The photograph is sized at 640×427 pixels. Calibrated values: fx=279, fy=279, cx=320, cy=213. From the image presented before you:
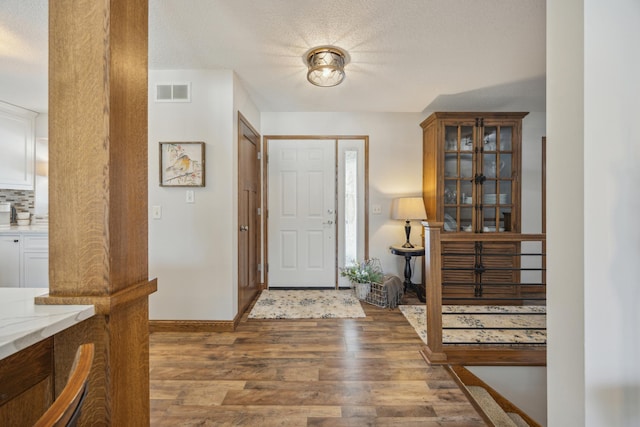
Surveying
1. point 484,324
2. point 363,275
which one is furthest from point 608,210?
point 363,275

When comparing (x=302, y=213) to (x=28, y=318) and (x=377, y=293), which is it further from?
(x=28, y=318)

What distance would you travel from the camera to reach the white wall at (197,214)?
2.48 metres

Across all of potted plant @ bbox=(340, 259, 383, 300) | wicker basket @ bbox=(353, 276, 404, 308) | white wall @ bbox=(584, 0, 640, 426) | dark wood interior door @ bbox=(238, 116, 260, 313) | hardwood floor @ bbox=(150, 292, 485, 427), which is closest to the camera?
white wall @ bbox=(584, 0, 640, 426)

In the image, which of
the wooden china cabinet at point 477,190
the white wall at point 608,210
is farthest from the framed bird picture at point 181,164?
the wooden china cabinet at point 477,190

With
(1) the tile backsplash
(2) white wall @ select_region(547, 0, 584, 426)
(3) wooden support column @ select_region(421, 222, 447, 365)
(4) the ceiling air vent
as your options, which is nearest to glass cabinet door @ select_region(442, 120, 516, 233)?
(3) wooden support column @ select_region(421, 222, 447, 365)

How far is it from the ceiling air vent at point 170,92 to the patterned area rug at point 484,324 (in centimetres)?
296

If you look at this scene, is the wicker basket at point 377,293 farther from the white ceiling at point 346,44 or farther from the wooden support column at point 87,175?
the wooden support column at point 87,175

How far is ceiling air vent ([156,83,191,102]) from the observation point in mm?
2482

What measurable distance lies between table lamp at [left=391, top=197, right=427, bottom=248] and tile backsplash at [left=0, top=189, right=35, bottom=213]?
4480mm

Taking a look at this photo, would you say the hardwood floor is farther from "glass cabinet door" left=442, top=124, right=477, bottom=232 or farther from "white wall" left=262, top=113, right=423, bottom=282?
"glass cabinet door" left=442, top=124, right=477, bottom=232

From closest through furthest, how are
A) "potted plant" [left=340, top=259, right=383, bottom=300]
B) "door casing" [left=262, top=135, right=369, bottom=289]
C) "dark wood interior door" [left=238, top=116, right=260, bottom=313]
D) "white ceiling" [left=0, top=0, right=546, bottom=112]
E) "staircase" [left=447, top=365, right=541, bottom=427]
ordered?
"white ceiling" [left=0, top=0, right=546, bottom=112] → "staircase" [left=447, top=365, right=541, bottom=427] → "dark wood interior door" [left=238, top=116, right=260, bottom=313] → "potted plant" [left=340, top=259, right=383, bottom=300] → "door casing" [left=262, top=135, right=369, bottom=289]

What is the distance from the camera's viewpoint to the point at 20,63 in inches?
92.9

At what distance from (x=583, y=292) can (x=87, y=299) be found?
4.79 ft

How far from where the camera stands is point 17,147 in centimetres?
321
